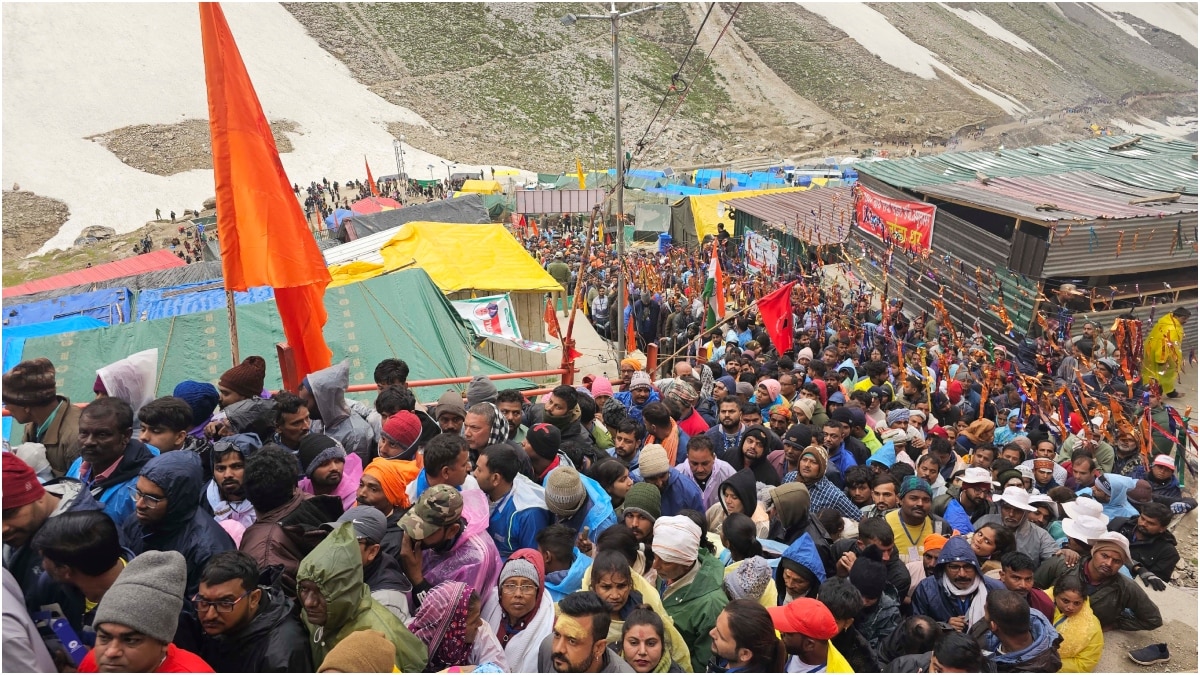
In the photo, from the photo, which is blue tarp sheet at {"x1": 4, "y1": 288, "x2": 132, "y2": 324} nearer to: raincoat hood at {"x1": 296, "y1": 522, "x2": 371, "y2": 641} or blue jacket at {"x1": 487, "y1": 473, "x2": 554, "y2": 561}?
blue jacket at {"x1": 487, "y1": 473, "x2": 554, "y2": 561}

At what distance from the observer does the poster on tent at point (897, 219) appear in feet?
45.4

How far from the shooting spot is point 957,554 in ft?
11.5

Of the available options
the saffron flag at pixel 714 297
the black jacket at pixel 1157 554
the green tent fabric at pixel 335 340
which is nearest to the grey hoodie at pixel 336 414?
the green tent fabric at pixel 335 340

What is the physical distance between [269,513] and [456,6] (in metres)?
77.2

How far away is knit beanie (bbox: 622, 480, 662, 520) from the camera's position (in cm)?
350

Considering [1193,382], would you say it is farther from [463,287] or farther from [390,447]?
[390,447]

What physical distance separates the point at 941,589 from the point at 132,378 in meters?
4.42

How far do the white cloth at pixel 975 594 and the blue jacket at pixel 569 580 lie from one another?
1787 millimetres

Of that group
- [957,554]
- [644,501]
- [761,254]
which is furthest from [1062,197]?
[644,501]

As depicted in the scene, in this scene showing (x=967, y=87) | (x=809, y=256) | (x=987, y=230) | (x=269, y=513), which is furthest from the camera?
(x=967, y=87)

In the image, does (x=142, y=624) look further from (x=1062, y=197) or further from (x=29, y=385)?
(x=1062, y=197)

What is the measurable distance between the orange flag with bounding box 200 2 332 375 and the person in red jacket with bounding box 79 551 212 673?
322 cm

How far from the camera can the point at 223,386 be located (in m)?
4.40

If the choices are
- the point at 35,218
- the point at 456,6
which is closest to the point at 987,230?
the point at 35,218
